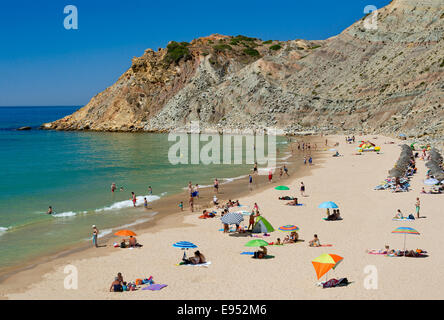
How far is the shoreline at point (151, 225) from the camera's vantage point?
1756 centimetres

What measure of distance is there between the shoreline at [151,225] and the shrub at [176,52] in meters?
85.0

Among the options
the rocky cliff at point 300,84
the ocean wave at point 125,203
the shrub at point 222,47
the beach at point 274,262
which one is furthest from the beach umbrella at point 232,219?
the shrub at point 222,47

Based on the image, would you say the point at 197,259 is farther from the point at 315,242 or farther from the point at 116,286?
the point at 315,242

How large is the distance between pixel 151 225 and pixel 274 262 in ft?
33.0

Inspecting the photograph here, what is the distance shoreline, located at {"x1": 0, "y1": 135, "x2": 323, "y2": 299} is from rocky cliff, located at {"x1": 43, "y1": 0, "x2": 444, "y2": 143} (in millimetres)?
33015

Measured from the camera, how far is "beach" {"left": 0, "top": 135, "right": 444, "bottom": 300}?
1468 centimetres

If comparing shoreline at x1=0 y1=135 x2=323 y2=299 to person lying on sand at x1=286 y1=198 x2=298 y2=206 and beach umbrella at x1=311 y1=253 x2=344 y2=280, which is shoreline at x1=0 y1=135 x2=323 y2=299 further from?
beach umbrella at x1=311 y1=253 x2=344 y2=280

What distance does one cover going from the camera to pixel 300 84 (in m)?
99.1

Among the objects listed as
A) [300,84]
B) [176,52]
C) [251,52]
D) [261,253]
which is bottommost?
[261,253]

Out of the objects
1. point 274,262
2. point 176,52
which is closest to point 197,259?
point 274,262

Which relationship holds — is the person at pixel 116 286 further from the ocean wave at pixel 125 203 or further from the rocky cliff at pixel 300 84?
the rocky cliff at pixel 300 84

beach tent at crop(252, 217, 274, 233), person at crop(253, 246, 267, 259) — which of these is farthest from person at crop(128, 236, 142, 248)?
person at crop(253, 246, 267, 259)

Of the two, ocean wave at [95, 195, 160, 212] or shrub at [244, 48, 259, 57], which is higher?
shrub at [244, 48, 259, 57]

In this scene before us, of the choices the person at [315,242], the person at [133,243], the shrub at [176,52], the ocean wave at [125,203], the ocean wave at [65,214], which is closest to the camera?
the person at [315,242]
